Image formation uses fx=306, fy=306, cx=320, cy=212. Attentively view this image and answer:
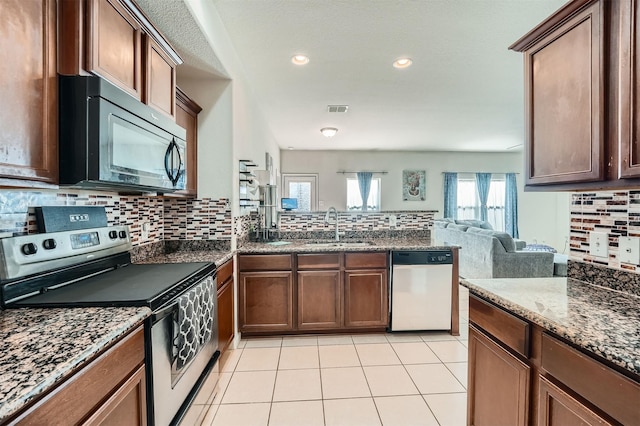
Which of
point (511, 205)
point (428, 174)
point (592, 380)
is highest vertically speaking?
point (428, 174)

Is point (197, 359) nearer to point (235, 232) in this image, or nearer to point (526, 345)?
point (235, 232)

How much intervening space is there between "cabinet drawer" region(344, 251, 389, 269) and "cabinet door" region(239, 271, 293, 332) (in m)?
0.56

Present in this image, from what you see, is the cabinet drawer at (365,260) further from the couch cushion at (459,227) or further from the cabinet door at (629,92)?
the couch cushion at (459,227)

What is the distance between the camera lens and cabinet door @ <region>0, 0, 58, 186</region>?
3.05 feet

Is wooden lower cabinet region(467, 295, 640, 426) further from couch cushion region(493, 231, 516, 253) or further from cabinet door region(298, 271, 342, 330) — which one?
couch cushion region(493, 231, 516, 253)

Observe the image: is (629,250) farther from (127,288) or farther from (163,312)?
(127,288)

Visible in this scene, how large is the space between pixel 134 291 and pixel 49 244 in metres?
0.45

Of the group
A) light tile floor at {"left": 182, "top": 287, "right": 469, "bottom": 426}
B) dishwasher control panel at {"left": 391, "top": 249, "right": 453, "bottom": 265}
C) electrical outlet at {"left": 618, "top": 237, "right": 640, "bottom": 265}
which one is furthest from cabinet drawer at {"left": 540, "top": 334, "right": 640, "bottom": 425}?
dishwasher control panel at {"left": 391, "top": 249, "right": 453, "bottom": 265}

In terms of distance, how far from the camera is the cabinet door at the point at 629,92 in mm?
1028

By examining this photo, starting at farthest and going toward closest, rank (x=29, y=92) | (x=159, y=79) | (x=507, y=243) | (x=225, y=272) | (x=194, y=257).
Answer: (x=507, y=243) → (x=225, y=272) → (x=194, y=257) → (x=159, y=79) → (x=29, y=92)

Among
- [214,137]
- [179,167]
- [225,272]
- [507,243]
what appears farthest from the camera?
[507,243]

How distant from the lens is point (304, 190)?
7.54 metres

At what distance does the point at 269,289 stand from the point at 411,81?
261cm

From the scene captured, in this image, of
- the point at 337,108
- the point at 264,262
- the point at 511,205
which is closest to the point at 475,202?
the point at 511,205
